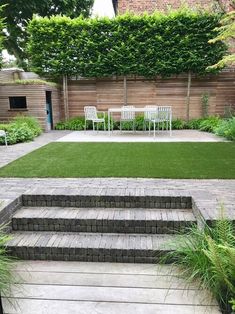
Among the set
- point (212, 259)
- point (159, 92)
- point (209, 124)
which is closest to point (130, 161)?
point (212, 259)

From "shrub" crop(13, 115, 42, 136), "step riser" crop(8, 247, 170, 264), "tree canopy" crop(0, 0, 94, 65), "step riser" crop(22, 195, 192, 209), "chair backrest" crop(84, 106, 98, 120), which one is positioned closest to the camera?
"step riser" crop(8, 247, 170, 264)

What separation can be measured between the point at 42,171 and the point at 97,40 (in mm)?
6774

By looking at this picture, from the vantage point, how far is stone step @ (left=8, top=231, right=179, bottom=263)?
262 cm

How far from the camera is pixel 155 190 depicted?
3.42 meters

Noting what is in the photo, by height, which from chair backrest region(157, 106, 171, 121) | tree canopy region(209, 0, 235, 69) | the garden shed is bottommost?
chair backrest region(157, 106, 171, 121)

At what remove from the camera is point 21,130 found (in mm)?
7402

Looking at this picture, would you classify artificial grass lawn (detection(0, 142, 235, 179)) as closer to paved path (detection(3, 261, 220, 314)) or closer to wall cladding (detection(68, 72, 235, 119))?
paved path (detection(3, 261, 220, 314))

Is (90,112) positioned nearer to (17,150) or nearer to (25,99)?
(25,99)

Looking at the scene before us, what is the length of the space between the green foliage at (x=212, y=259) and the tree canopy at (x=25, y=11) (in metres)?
14.4

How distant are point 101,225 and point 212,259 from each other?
4.21 ft

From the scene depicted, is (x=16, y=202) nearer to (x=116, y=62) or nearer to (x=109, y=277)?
(x=109, y=277)

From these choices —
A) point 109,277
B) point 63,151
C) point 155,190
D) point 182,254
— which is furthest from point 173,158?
point 109,277

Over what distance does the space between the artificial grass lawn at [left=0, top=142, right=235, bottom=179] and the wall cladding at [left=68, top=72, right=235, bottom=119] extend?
13.4 ft

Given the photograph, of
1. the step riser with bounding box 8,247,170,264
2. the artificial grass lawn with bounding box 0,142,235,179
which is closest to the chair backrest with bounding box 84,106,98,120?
the artificial grass lawn with bounding box 0,142,235,179
